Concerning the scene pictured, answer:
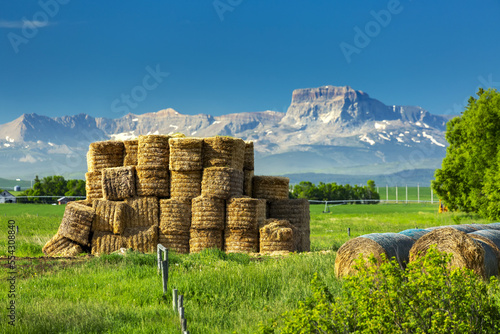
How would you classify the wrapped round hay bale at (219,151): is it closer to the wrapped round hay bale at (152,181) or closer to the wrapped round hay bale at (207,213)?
the wrapped round hay bale at (207,213)

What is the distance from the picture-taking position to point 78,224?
16547mm

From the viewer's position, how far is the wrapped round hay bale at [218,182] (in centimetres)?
1634

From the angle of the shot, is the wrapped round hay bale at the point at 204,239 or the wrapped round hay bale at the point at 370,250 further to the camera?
the wrapped round hay bale at the point at 204,239

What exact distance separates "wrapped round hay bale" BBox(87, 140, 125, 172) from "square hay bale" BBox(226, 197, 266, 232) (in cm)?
397

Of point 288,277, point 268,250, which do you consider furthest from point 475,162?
point 288,277

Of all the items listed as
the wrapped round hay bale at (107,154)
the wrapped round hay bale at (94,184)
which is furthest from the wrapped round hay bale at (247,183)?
the wrapped round hay bale at (94,184)

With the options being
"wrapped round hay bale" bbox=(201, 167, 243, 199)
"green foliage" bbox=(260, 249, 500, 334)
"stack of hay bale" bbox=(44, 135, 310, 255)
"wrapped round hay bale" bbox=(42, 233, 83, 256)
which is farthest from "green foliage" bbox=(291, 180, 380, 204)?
"green foliage" bbox=(260, 249, 500, 334)

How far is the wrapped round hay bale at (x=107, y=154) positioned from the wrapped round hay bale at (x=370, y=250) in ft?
30.0

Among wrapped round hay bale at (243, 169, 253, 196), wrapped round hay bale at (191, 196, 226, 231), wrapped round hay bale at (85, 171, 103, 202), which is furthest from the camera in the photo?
wrapped round hay bale at (85, 171, 103, 202)

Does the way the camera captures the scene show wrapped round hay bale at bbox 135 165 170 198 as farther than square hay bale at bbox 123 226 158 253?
Yes

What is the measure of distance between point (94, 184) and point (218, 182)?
168 inches

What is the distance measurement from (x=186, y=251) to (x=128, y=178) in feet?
8.74

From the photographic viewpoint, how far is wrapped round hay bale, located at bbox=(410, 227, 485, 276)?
34.3ft

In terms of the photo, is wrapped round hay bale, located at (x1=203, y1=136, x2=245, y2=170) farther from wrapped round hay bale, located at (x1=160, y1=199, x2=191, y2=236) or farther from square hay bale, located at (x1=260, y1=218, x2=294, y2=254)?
square hay bale, located at (x1=260, y1=218, x2=294, y2=254)
